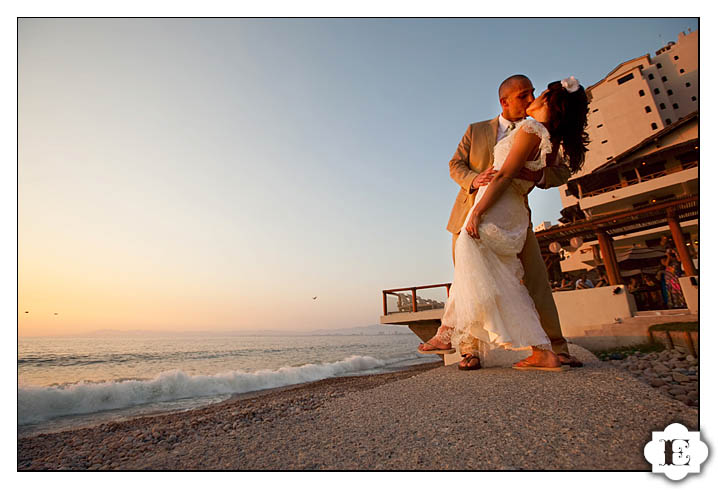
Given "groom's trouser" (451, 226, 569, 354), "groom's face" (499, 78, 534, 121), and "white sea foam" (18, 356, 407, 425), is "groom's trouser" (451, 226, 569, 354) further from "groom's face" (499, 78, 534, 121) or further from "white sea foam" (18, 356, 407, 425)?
"white sea foam" (18, 356, 407, 425)

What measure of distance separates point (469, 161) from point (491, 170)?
1.44 feet

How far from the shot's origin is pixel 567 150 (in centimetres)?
204

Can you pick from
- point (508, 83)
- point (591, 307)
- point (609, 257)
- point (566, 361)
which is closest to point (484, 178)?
point (508, 83)

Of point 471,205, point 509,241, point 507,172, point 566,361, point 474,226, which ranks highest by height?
point 507,172

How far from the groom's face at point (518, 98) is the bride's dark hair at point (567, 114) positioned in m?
0.14

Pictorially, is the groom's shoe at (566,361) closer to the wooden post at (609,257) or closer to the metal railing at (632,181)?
the metal railing at (632,181)

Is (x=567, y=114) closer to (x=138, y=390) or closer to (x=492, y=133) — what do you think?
(x=492, y=133)

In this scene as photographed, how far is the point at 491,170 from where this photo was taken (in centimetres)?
210

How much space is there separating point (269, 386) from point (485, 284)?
1000 cm

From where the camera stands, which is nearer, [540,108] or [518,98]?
[540,108]

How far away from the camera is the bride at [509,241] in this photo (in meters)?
1.87

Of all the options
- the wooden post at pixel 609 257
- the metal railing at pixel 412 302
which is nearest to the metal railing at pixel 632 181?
the wooden post at pixel 609 257

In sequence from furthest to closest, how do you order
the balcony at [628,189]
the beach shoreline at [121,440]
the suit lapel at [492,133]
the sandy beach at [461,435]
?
the balcony at [628,189] < the suit lapel at [492,133] < the beach shoreline at [121,440] < the sandy beach at [461,435]
